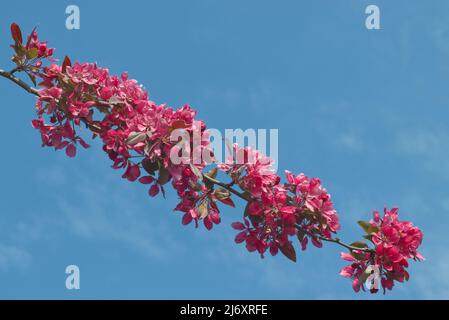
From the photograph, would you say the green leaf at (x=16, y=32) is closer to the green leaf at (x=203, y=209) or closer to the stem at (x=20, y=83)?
the stem at (x=20, y=83)

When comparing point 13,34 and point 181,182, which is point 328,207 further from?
point 13,34

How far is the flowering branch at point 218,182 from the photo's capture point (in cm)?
408

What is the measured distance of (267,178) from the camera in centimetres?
418

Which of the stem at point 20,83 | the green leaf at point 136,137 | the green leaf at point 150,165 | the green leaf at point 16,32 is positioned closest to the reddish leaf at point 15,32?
the green leaf at point 16,32

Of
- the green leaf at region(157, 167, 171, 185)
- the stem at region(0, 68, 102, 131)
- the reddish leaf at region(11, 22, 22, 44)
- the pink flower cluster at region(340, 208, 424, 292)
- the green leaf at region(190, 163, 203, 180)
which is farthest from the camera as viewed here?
the reddish leaf at region(11, 22, 22, 44)

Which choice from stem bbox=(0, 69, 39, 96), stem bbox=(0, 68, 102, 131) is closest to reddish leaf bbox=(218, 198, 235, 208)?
stem bbox=(0, 68, 102, 131)

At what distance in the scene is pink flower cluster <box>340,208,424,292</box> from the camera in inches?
167

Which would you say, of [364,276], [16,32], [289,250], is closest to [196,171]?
[289,250]

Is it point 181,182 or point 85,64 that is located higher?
point 85,64

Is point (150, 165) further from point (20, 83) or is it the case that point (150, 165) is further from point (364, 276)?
point (364, 276)

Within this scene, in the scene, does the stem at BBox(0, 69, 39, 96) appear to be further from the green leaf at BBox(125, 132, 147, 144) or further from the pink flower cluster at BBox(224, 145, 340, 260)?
the pink flower cluster at BBox(224, 145, 340, 260)

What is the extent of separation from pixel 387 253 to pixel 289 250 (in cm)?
64
